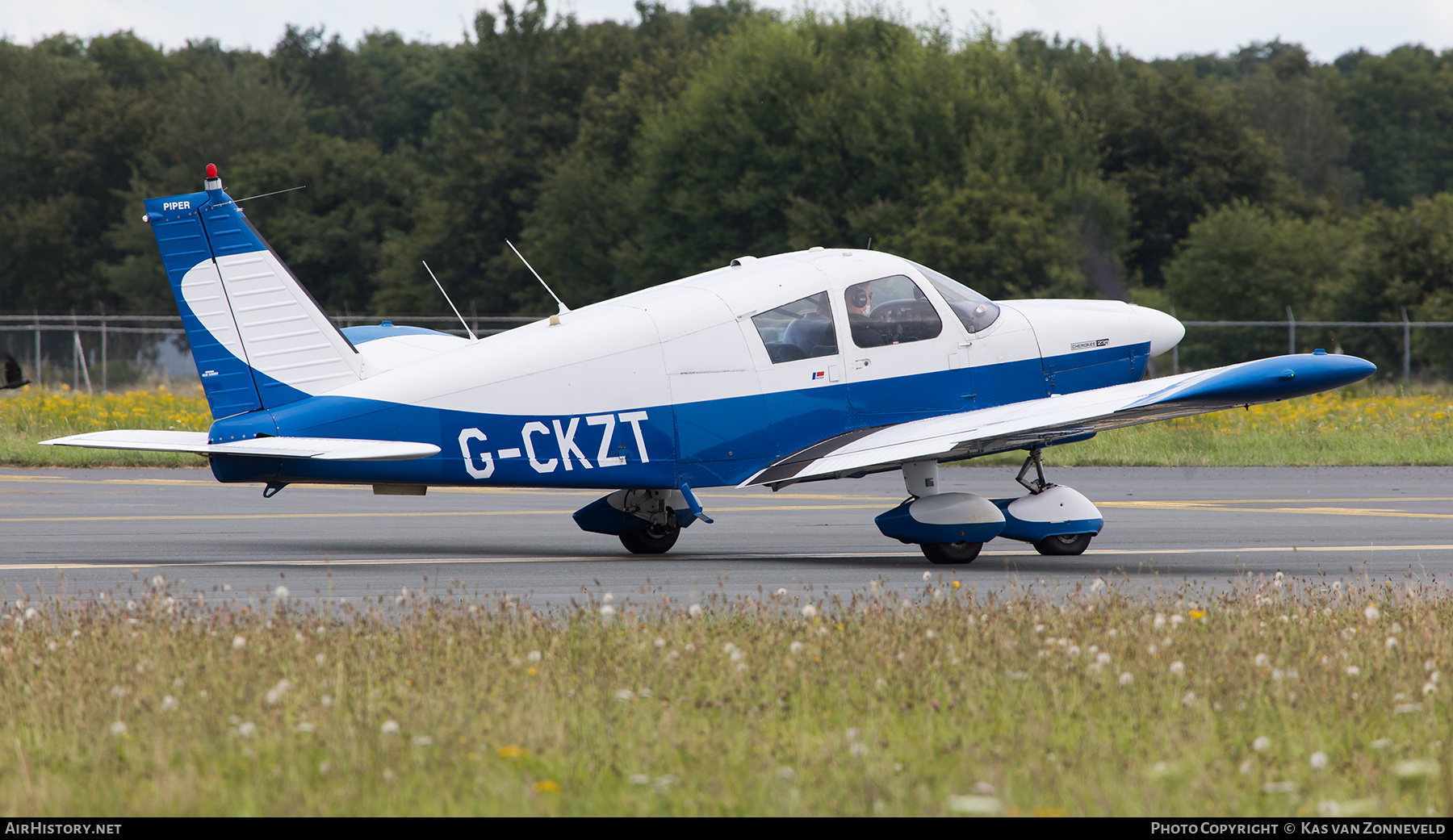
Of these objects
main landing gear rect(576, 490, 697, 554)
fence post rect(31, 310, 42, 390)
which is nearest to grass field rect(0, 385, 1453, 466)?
fence post rect(31, 310, 42, 390)

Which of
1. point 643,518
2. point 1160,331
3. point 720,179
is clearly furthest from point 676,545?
point 720,179

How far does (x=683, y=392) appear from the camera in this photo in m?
11.8

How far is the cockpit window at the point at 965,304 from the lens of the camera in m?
12.7

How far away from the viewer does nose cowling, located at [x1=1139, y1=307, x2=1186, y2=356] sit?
1348 cm

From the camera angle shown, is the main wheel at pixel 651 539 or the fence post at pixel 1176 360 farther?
the fence post at pixel 1176 360

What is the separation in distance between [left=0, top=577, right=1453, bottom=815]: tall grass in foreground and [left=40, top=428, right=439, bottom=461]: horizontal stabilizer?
2416mm

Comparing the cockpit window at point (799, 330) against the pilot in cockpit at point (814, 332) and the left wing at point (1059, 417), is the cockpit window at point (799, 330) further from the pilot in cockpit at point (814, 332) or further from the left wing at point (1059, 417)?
the left wing at point (1059, 417)

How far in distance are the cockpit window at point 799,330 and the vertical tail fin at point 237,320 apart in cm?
334

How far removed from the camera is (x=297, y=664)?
679 centimetres

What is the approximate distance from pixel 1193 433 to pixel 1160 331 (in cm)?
1198

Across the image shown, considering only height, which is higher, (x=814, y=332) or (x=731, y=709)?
(x=814, y=332)

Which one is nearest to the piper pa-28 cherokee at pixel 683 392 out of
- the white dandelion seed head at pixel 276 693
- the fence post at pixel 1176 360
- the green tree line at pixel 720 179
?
the white dandelion seed head at pixel 276 693

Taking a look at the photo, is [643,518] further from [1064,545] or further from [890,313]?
[1064,545]

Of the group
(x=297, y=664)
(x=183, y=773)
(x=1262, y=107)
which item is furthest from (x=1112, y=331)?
(x=1262, y=107)
